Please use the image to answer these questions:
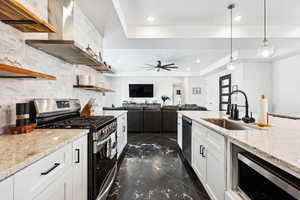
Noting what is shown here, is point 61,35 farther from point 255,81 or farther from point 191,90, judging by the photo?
point 191,90

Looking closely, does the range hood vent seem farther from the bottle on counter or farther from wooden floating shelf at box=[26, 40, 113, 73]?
the bottle on counter

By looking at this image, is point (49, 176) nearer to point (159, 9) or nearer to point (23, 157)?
point (23, 157)

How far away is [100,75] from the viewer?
3154mm

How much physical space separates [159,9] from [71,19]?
5.15ft

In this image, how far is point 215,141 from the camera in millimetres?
1456

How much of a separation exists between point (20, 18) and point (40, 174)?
108cm

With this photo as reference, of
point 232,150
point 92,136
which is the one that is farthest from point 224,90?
point 92,136

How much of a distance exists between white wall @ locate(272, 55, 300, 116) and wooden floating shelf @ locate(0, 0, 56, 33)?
591 centimetres

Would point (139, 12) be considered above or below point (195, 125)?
above

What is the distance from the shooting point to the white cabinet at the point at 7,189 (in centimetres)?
56

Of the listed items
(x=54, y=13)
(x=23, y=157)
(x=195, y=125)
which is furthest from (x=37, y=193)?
(x=195, y=125)

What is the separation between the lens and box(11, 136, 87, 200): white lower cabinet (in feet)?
2.20

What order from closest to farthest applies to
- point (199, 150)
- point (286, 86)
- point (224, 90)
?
point (199, 150), point (286, 86), point (224, 90)

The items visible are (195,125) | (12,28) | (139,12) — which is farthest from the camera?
(139,12)
